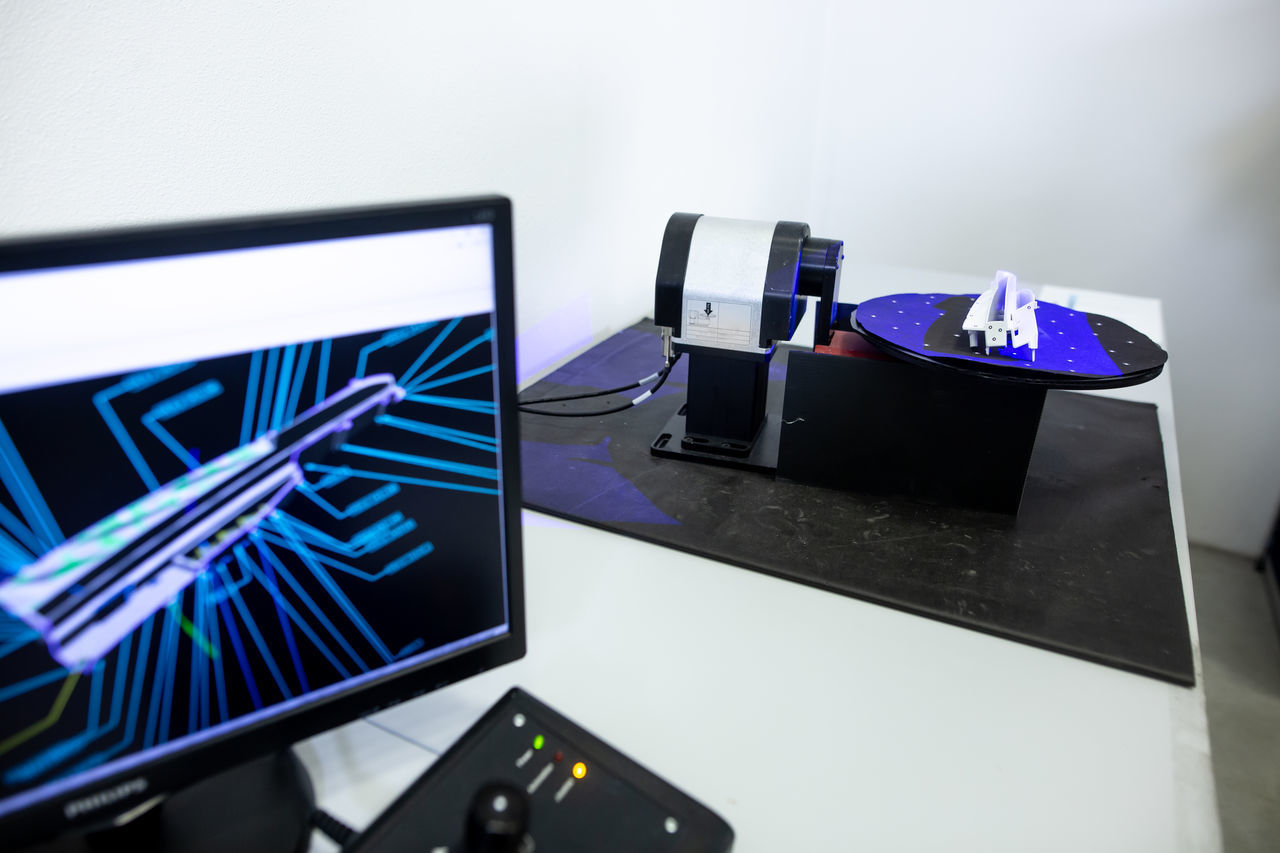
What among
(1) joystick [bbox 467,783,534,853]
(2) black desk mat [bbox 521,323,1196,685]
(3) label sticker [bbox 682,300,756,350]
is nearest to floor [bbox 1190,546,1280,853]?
(2) black desk mat [bbox 521,323,1196,685]

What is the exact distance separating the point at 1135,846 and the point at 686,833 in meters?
0.30

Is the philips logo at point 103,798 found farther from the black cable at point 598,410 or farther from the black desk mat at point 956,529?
the black cable at point 598,410

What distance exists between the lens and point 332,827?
0.50 metres

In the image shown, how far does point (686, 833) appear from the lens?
0.50 meters

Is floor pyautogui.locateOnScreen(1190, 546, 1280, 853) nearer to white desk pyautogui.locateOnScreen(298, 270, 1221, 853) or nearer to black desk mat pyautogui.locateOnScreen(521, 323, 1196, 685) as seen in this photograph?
black desk mat pyautogui.locateOnScreen(521, 323, 1196, 685)

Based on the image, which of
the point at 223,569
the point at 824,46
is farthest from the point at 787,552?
the point at 824,46

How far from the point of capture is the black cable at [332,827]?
1.63 ft

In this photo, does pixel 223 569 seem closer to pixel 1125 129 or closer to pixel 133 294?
pixel 133 294

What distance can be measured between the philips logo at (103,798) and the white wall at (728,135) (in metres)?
0.42

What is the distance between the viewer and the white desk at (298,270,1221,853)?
1.75 ft

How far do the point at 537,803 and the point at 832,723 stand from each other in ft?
0.78

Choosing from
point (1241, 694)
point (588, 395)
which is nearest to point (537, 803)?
point (588, 395)

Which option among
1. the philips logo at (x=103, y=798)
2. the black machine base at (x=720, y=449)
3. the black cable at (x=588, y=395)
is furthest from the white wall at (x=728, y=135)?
the philips logo at (x=103, y=798)

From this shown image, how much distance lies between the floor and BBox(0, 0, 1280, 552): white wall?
0.15 m
